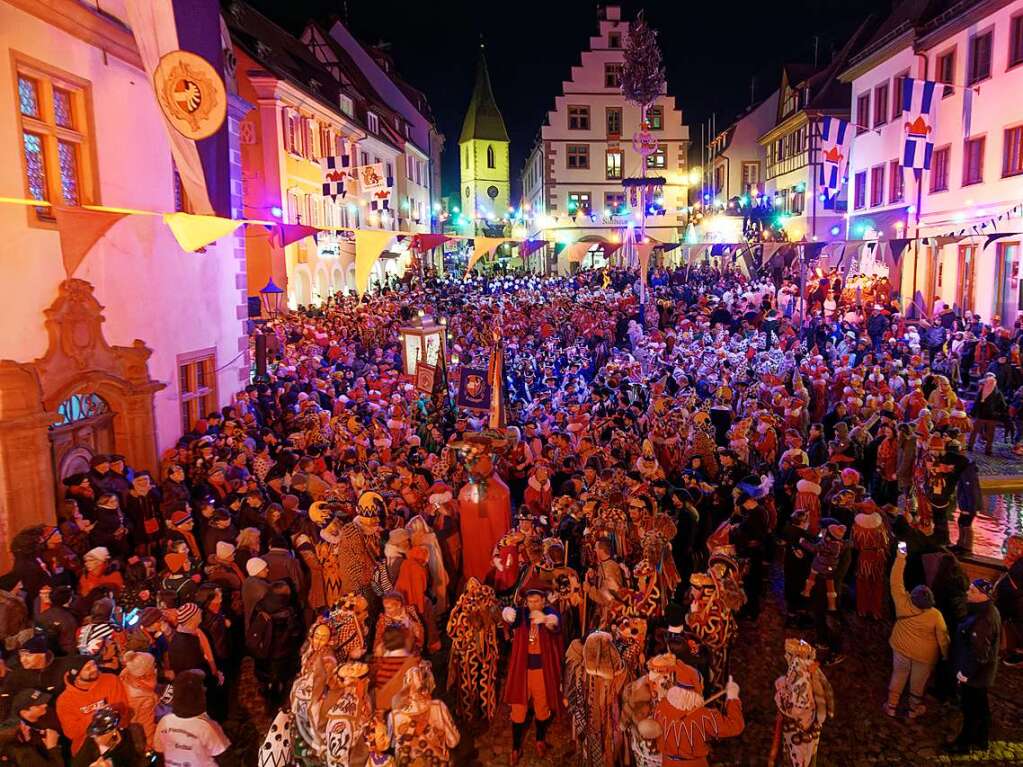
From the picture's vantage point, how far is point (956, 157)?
937 inches

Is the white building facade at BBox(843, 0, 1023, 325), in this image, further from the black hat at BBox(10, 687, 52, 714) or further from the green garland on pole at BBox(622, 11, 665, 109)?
the black hat at BBox(10, 687, 52, 714)

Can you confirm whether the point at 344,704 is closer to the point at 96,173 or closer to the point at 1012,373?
the point at 96,173

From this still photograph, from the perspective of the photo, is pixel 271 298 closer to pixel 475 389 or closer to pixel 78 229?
pixel 475 389

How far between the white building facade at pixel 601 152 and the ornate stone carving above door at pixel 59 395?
4156cm

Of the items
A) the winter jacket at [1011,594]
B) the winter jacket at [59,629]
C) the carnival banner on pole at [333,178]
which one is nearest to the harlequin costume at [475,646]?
the winter jacket at [59,629]

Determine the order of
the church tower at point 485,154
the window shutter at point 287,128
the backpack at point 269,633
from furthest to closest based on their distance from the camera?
Result: the church tower at point 485,154
the window shutter at point 287,128
the backpack at point 269,633

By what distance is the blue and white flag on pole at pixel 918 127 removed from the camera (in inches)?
910

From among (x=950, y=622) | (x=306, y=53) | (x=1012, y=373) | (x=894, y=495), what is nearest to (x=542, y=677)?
(x=950, y=622)

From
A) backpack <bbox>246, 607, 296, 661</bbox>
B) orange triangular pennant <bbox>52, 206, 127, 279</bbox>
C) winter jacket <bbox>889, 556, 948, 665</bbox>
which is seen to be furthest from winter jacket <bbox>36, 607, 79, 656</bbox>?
winter jacket <bbox>889, 556, 948, 665</bbox>

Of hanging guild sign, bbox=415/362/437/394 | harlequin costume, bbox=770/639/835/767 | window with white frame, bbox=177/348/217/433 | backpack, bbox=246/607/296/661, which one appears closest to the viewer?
harlequin costume, bbox=770/639/835/767

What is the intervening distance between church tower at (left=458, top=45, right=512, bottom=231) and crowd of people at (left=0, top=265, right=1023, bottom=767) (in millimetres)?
60461

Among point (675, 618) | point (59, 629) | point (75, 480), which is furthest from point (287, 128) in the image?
point (675, 618)

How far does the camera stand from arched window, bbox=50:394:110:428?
389 inches

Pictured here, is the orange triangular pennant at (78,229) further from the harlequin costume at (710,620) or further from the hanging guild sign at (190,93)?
the harlequin costume at (710,620)
